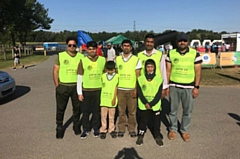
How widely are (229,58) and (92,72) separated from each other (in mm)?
13916

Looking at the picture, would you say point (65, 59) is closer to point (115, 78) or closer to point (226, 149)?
point (115, 78)

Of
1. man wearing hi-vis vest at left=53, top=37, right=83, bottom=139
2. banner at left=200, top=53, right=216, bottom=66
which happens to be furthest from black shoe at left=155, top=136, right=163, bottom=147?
banner at left=200, top=53, right=216, bottom=66

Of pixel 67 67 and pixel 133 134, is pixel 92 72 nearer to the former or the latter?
pixel 67 67

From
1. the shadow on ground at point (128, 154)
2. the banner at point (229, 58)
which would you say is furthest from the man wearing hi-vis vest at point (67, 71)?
the banner at point (229, 58)

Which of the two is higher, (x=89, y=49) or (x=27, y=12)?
(x=27, y=12)

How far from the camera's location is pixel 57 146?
13.3ft

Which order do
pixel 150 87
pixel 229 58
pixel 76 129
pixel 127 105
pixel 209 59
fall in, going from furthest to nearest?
1. pixel 229 58
2. pixel 209 59
3. pixel 76 129
4. pixel 127 105
5. pixel 150 87

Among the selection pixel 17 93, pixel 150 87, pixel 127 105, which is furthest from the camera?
pixel 17 93

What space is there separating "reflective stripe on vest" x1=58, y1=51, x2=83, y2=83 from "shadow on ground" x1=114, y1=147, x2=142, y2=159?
5.15ft

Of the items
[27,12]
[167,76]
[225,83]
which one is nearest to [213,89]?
[225,83]

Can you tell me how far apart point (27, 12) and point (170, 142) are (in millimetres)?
40013

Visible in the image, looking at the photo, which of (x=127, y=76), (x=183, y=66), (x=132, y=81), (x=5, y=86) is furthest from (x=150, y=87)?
(x=5, y=86)

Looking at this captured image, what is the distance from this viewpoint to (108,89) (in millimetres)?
4266

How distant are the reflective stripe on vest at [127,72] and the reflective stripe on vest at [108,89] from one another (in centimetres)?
12
